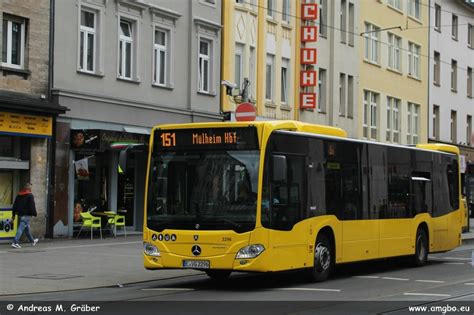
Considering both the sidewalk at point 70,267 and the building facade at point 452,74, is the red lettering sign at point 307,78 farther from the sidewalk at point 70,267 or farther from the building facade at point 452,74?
the building facade at point 452,74

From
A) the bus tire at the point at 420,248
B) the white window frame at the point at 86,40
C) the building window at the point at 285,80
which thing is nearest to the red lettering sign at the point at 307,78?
the building window at the point at 285,80

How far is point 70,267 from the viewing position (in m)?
18.0

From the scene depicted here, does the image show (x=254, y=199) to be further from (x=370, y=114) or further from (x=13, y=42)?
(x=370, y=114)

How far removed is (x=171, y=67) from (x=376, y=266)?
530 inches

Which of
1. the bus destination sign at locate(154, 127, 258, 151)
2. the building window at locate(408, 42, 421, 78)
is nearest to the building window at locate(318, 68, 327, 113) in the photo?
the building window at locate(408, 42, 421, 78)

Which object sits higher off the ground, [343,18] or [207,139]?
[343,18]

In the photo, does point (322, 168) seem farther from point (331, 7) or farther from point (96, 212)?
point (331, 7)

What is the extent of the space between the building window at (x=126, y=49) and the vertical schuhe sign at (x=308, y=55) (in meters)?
12.0

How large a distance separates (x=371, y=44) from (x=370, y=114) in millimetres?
3811

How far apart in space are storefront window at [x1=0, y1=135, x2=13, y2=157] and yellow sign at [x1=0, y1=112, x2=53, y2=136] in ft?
1.59

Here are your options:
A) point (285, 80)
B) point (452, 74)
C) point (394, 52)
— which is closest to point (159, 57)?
point (285, 80)

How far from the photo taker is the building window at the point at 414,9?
2035 inches

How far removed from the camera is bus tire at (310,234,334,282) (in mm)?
15584

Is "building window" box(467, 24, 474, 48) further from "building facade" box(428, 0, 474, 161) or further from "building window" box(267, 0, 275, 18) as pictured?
"building window" box(267, 0, 275, 18)
